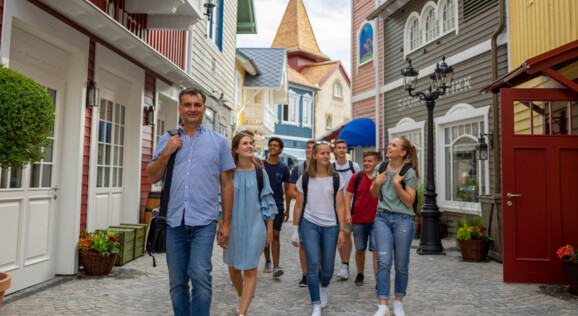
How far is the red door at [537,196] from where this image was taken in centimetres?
608

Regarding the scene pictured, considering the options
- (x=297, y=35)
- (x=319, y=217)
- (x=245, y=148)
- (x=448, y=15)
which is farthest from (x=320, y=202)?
(x=297, y=35)

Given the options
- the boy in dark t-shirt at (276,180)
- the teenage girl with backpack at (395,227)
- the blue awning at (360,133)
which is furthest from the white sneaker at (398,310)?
the blue awning at (360,133)

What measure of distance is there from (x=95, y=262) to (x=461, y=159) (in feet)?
25.9

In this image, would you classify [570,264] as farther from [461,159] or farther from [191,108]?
[461,159]

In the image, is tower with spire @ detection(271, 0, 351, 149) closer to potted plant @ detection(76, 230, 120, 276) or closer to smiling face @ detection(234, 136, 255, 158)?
potted plant @ detection(76, 230, 120, 276)

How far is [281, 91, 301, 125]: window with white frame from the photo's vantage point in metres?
32.8

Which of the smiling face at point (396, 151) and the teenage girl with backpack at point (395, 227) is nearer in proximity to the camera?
the teenage girl with backpack at point (395, 227)

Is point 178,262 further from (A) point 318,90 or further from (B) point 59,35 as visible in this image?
(A) point 318,90

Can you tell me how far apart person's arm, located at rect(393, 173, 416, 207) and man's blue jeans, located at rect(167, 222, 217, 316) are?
1.90m

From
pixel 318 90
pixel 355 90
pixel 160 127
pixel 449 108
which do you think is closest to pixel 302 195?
pixel 160 127

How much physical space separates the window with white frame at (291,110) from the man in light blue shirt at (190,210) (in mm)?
29213

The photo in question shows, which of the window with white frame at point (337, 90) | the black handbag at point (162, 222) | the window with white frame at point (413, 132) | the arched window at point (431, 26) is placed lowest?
the black handbag at point (162, 222)

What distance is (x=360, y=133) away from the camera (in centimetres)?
1442

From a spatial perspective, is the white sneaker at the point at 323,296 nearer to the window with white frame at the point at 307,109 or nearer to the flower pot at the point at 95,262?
the flower pot at the point at 95,262
